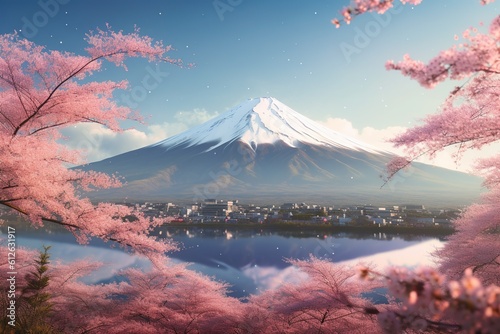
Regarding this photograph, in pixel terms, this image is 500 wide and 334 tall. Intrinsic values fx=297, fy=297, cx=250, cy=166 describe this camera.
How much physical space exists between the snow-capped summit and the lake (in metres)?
91.4

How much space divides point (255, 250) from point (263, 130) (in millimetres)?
113051

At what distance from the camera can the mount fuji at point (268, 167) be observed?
98250mm

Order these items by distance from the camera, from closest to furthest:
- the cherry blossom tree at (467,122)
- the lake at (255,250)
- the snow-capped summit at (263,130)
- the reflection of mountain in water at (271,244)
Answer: the cherry blossom tree at (467,122) → the lake at (255,250) → the reflection of mountain in water at (271,244) → the snow-capped summit at (263,130)

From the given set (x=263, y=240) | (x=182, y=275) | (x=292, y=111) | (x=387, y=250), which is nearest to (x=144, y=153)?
(x=292, y=111)

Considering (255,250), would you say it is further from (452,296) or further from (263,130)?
(263,130)

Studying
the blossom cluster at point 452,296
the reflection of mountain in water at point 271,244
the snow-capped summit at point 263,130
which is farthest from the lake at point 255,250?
the snow-capped summit at point 263,130

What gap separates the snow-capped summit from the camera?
130 metres

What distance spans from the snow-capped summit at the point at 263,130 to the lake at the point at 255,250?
300 ft

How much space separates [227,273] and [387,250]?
15911 millimetres

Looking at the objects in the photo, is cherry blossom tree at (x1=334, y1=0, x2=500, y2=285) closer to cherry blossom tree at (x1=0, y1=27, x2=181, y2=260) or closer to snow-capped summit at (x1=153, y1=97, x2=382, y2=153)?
Answer: cherry blossom tree at (x1=0, y1=27, x2=181, y2=260)

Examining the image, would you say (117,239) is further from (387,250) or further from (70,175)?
(387,250)

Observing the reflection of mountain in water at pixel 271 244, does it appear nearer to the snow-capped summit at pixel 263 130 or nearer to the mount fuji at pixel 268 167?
the mount fuji at pixel 268 167

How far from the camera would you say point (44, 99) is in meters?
5.26

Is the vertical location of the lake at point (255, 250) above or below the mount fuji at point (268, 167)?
below
